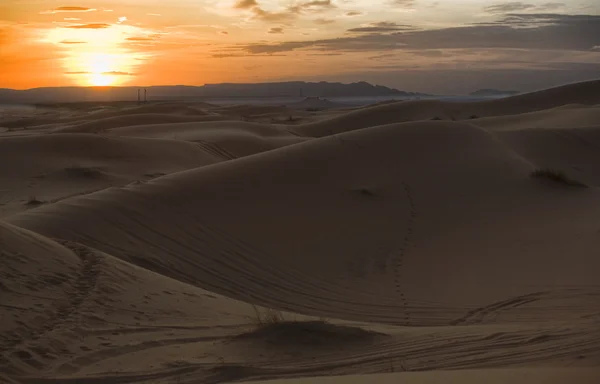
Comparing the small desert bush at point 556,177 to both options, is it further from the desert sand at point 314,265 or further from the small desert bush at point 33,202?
the small desert bush at point 33,202

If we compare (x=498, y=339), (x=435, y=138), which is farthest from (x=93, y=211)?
(x=435, y=138)

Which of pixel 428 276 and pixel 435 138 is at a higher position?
pixel 435 138

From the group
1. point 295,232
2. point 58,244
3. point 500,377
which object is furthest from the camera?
point 295,232

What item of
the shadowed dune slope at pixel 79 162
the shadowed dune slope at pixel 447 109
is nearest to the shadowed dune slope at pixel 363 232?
the shadowed dune slope at pixel 79 162

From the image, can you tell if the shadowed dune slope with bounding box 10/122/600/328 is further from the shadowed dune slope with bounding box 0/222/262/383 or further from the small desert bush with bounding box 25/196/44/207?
the small desert bush with bounding box 25/196/44/207

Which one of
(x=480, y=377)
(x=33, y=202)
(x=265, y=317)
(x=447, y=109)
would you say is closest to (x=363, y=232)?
(x=265, y=317)

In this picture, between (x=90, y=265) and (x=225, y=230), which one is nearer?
(x=90, y=265)

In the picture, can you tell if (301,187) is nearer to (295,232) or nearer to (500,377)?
(295,232)
